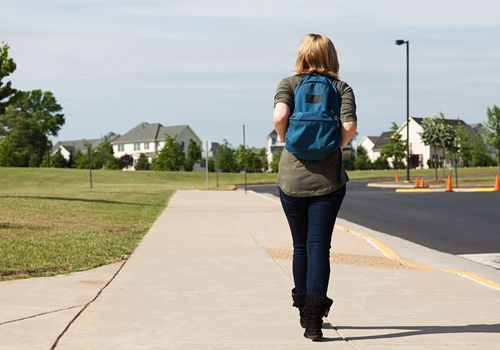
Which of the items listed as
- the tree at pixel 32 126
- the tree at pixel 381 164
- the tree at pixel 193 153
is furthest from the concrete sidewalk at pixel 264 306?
the tree at pixel 193 153

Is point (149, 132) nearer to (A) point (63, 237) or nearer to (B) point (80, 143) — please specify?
(B) point (80, 143)

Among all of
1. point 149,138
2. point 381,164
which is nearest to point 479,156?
point 381,164

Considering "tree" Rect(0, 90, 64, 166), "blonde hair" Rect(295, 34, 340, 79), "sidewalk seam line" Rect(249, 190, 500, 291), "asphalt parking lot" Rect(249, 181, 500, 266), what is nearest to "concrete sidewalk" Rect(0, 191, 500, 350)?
"sidewalk seam line" Rect(249, 190, 500, 291)

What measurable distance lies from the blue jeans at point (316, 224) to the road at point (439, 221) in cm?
718

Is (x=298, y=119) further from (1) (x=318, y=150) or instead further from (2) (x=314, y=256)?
(2) (x=314, y=256)

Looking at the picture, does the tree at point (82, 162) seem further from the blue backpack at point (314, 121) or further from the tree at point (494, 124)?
the blue backpack at point (314, 121)

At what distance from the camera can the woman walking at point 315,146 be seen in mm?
5340

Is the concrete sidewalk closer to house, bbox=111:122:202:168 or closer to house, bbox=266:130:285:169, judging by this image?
house, bbox=111:122:202:168

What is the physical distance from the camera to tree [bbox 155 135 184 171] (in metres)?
104

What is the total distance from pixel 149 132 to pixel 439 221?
117906 millimetres

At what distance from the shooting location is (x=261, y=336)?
217 inches

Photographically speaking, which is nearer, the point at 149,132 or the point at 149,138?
the point at 149,138

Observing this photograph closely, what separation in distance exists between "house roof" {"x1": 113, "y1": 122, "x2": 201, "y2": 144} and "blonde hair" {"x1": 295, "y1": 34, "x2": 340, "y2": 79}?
409 feet

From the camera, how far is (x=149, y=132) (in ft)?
441
